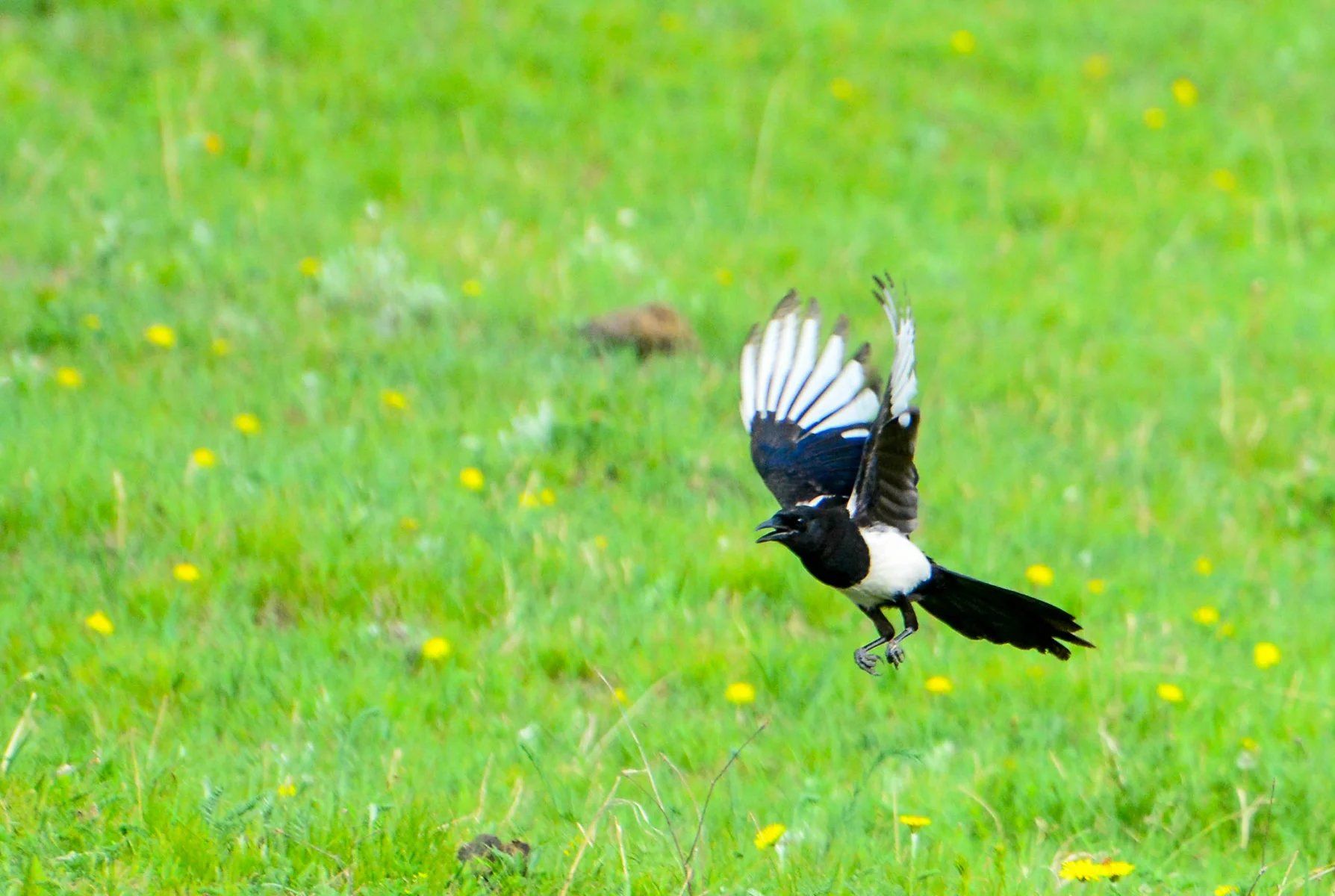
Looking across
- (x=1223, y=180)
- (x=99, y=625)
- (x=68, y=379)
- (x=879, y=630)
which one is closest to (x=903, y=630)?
(x=879, y=630)

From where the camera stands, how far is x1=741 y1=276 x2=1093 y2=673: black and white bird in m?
3.29

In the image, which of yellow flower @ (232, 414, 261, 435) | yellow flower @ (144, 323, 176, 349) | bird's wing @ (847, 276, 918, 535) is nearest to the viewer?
bird's wing @ (847, 276, 918, 535)

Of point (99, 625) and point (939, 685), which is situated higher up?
point (939, 685)

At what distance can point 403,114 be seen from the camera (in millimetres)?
9711

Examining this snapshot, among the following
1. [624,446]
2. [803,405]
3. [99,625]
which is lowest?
[99,625]

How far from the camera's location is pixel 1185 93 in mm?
11578

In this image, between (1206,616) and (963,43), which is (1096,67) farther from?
(1206,616)

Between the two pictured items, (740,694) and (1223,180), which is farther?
(1223,180)

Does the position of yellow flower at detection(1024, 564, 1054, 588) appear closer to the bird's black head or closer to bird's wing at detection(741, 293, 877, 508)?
bird's wing at detection(741, 293, 877, 508)

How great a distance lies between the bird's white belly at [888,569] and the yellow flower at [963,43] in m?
8.70

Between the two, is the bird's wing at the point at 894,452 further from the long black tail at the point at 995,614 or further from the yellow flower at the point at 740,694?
the yellow flower at the point at 740,694

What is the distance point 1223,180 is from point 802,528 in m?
8.33

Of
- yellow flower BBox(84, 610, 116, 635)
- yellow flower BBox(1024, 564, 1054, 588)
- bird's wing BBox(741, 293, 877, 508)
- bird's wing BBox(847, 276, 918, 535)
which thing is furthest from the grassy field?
bird's wing BBox(741, 293, 877, 508)

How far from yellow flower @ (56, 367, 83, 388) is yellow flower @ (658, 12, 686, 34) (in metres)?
5.89
